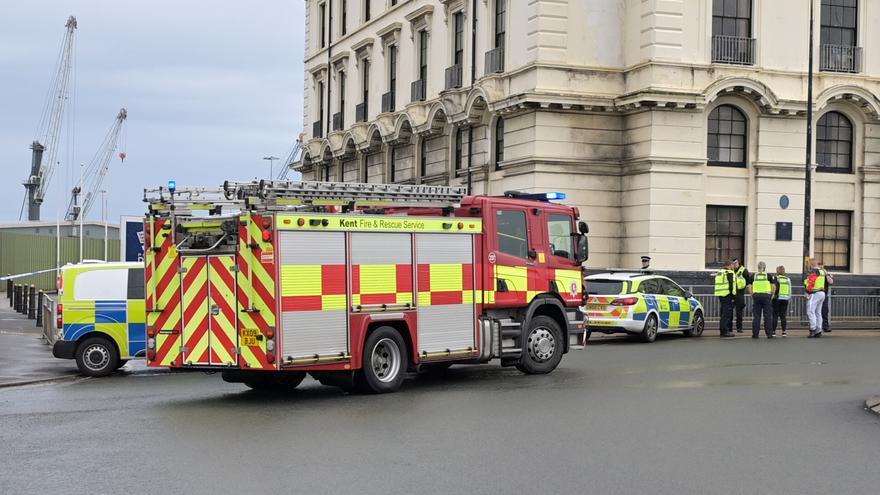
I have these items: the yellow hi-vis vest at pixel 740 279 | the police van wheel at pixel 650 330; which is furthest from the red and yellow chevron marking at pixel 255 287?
the yellow hi-vis vest at pixel 740 279

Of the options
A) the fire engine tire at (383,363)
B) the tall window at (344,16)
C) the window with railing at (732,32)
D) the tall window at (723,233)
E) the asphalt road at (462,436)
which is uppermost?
the tall window at (344,16)

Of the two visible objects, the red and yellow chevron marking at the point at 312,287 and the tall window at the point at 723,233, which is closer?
the red and yellow chevron marking at the point at 312,287

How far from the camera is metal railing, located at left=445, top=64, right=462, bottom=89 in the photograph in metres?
38.7

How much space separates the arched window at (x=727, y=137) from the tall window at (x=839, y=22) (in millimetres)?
3760

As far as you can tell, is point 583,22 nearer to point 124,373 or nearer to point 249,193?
point 124,373

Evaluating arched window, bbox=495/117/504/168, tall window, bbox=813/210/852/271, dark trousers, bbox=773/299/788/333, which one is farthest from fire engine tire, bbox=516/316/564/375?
tall window, bbox=813/210/852/271

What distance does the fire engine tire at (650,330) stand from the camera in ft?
80.4

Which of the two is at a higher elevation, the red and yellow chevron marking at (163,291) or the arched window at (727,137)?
the arched window at (727,137)

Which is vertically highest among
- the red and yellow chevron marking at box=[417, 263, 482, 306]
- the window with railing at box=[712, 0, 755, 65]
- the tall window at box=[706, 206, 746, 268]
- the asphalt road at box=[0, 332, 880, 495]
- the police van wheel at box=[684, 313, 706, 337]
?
the window with railing at box=[712, 0, 755, 65]

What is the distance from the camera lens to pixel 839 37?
35344mm

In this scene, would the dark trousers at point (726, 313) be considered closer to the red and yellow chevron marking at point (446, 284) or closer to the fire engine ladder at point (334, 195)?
the red and yellow chevron marking at point (446, 284)

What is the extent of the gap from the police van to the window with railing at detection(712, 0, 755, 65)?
20.6 m

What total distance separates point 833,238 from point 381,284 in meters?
24.4

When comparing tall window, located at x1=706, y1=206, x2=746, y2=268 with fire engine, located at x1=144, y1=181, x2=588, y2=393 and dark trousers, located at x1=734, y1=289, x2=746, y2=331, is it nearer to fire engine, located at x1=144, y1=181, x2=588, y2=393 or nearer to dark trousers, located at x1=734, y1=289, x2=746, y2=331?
dark trousers, located at x1=734, y1=289, x2=746, y2=331
